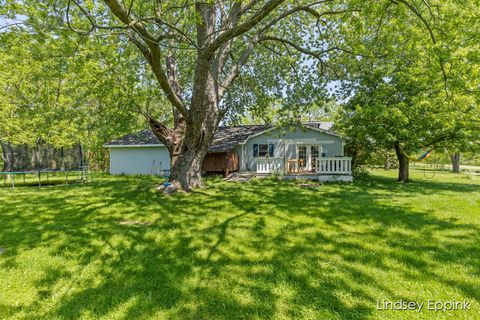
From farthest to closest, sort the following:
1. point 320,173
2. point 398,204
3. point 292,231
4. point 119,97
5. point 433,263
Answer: point 320,173, point 119,97, point 398,204, point 292,231, point 433,263

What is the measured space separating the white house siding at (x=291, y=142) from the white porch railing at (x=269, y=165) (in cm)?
182

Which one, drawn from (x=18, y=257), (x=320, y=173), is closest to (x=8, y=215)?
(x=18, y=257)

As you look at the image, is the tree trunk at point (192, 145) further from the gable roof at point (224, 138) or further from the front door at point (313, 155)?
the front door at point (313, 155)

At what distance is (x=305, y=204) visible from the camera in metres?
7.89

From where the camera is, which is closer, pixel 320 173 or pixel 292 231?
pixel 292 231

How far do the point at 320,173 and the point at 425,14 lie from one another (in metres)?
8.71

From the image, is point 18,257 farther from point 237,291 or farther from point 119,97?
point 119,97

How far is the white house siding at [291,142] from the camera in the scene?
59.2ft

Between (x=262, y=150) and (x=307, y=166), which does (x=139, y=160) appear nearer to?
(x=262, y=150)

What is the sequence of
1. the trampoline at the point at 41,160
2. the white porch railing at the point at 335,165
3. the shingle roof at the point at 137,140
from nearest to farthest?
the white porch railing at the point at 335,165, the trampoline at the point at 41,160, the shingle roof at the point at 137,140

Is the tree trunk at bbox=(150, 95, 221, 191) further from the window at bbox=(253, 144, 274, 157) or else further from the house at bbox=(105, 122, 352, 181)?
the window at bbox=(253, 144, 274, 157)

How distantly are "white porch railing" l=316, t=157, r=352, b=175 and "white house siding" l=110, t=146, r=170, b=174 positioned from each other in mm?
12170

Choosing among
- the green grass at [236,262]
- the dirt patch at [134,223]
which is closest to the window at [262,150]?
the green grass at [236,262]

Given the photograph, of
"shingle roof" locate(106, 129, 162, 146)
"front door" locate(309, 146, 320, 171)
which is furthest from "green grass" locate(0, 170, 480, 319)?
"shingle roof" locate(106, 129, 162, 146)
